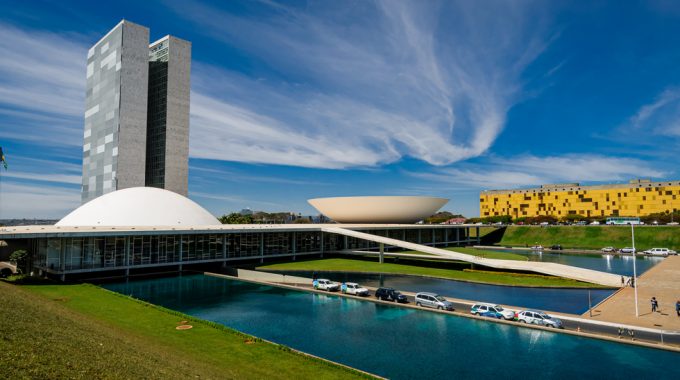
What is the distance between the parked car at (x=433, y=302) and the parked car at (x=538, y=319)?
4955 mm

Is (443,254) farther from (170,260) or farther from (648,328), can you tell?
(170,260)

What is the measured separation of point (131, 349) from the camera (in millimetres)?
15320

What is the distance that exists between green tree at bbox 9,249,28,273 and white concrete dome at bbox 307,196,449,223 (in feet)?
172

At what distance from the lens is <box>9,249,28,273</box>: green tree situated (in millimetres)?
38469

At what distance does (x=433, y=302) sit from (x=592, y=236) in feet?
278

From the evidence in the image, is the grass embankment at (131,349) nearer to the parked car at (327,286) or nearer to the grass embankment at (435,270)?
the parked car at (327,286)

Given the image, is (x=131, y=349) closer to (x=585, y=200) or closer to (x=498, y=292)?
(x=498, y=292)

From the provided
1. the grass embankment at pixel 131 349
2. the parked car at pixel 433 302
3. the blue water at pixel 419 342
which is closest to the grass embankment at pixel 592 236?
the parked car at pixel 433 302

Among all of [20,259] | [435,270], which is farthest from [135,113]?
[435,270]

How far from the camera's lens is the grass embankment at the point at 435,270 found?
4059cm

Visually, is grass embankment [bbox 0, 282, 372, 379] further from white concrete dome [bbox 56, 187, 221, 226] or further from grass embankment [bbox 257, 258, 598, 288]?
white concrete dome [bbox 56, 187, 221, 226]

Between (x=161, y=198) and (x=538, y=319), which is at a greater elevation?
(x=161, y=198)

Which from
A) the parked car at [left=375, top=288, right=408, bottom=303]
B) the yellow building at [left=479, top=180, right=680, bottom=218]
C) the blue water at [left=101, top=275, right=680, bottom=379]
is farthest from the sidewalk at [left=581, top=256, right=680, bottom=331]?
the yellow building at [left=479, top=180, right=680, bottom=218]

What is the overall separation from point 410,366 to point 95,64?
4168 inches
